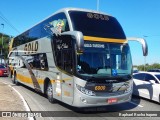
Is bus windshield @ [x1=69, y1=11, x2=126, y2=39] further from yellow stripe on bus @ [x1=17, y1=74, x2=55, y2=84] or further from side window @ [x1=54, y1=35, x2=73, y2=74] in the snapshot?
yellow stripe on bus @ [x1=17, y1=74, x2=55, y2=84]

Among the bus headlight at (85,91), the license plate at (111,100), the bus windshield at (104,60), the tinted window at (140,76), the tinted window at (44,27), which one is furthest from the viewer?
the tinted window at (140,76)

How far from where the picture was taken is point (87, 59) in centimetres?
1038

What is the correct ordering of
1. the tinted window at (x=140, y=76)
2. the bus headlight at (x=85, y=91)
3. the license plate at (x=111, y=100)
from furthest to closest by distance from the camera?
the tinted window at (x=140, y=76), the license plate at (x=111, y=100), the bus headlight at (x=85, y=91)

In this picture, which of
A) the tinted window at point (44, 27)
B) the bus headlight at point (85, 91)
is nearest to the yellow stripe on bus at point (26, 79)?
the tinted window at point (44, 27)

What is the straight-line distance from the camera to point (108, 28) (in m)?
11.6

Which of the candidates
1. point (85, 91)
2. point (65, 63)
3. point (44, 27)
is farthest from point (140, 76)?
point (85, 91)

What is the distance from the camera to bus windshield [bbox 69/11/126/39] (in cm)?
1100

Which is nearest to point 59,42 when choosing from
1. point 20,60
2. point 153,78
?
point 153,78

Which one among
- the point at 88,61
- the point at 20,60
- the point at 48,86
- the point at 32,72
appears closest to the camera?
the point at 88,61

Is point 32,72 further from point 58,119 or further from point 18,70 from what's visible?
point 58,119

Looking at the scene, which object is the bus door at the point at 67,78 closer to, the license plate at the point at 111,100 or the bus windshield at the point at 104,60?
the bus windshield at the point at 104,60

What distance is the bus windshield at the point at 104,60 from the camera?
10.3 meters

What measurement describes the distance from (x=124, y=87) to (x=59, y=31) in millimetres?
3486

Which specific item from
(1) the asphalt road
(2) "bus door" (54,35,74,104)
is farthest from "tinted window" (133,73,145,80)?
(2) "bus door" (54,35,74,104)
